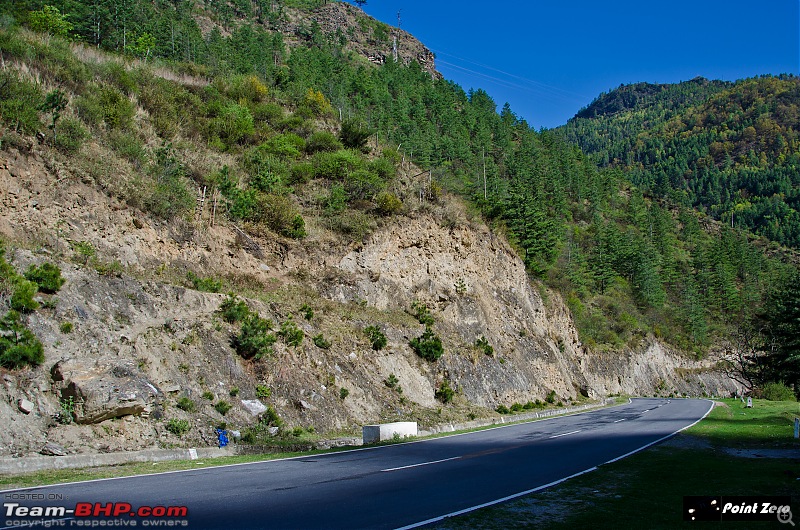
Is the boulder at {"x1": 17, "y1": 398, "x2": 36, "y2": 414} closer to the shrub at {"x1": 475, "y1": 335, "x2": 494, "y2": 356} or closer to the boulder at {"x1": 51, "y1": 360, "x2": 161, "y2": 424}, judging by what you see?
the boulder at {"x1": 51, "y1": 360, "x2": 161, "y2": 424}

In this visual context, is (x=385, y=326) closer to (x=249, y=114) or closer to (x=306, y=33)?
(x=249, y=114)

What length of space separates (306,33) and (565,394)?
88968mm

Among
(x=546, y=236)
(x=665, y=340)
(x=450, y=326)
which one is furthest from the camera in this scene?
(x=665, y=340)

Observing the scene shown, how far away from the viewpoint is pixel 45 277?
55.9 ft

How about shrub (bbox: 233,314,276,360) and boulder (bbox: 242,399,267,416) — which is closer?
boulder (bbox: 242,399,267,416)

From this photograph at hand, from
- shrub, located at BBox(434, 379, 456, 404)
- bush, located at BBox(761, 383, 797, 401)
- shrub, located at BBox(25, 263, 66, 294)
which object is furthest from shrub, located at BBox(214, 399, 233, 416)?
bush, located at BBox(761, 383, 797, 401)

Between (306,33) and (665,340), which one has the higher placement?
(306,33)

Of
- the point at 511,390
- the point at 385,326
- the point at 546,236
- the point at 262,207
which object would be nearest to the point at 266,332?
the point at 385,326

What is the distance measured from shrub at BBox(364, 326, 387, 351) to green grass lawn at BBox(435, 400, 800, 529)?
13306 millimetres

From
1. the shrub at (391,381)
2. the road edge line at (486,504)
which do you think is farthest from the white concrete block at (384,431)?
the road edge line at (486,504)

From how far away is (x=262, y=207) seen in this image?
31.3 m

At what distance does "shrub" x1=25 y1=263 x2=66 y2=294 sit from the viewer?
55.6 feet

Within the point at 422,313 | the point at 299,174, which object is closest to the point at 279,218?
the point at 299,174

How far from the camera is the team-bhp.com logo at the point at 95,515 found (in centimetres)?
703
